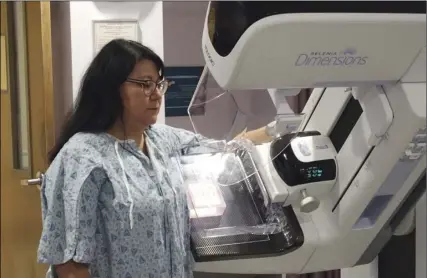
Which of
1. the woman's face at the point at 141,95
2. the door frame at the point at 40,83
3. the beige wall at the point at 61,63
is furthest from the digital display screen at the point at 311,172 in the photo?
the beige wall at the point at 61,63

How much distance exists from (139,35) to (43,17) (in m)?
0.42

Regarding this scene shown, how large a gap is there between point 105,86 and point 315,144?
64 cm

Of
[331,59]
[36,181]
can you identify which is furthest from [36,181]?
[331,59]

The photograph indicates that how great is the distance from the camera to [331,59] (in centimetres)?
117

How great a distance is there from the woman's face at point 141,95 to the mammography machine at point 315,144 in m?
0.18

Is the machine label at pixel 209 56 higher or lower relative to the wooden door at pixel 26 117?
higher

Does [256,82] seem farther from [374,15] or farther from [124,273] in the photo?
[124,273]

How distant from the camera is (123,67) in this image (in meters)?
1.69

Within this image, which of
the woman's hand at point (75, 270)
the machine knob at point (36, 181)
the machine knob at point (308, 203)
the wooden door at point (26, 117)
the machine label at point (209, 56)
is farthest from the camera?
the wooden door at point (26, 117)

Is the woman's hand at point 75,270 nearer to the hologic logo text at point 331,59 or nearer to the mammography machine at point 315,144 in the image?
the mammography machine at point 315,144

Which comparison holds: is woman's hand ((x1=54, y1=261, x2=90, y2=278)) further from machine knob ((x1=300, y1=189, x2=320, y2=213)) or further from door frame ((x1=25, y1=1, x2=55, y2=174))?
door frame ((x1=25, y1=1, x2=55, y2=174))

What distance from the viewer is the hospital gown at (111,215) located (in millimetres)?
1572

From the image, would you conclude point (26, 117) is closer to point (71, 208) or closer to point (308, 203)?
point (71, 208)

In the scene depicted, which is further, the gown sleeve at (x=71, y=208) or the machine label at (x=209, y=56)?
the gown sleeve at (x=71, y=208)
